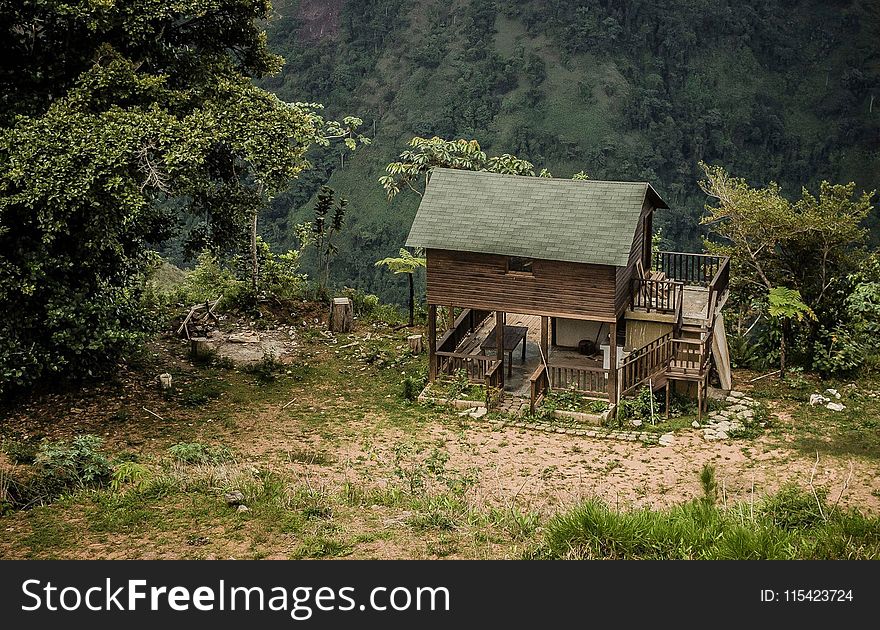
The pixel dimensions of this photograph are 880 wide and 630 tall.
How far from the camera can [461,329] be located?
22953mm

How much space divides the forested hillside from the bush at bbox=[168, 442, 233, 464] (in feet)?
142

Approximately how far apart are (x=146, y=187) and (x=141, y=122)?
1179 mm

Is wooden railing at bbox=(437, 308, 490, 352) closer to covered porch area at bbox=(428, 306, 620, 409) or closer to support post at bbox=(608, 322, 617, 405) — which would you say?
covered porch area at bbox=(428, 306, 620, 409)

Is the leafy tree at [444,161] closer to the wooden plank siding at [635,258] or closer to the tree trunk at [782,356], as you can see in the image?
the wooden plank siding at [635,258]

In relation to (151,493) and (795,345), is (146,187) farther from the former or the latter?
(795,345)

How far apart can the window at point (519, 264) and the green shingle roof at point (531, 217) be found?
22.0 inches

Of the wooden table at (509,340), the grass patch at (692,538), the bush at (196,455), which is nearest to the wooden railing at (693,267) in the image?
the wooden table at (509,340)

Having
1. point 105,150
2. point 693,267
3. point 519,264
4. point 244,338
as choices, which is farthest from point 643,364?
point 105,150

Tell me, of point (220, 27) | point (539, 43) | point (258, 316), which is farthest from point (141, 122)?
point (539, 43)

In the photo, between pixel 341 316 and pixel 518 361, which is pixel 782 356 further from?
pixel 341 316

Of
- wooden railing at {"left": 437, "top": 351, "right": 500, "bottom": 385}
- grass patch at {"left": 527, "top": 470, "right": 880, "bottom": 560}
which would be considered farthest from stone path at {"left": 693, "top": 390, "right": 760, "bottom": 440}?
grass patch at {"left": 527, "top": 470, "right": 880, "bottom": 560}

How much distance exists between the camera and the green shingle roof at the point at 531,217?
19.8m

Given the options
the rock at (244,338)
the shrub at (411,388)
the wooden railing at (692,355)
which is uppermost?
the wooden railing at (692,355)

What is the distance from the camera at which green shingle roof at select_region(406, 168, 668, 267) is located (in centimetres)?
1984
